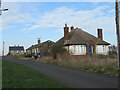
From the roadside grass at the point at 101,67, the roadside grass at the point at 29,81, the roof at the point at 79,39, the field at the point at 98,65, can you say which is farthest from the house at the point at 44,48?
the roadside grass at the point at 29,81

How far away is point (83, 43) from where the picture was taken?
65750 millimetres

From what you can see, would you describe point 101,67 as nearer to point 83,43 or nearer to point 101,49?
point 83,43

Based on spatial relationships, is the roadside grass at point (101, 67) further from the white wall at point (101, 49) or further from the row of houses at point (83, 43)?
the white wall at point (101, 49)

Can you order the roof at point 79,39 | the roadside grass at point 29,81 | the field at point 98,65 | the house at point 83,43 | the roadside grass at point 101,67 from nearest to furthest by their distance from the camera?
the roadside grass at point 29,81
the roadside grass at point 101,67
the field at point 98,65
the house at point 83,43
the roof at point 79,39

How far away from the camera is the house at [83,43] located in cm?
6519

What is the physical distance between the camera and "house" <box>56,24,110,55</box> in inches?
2566

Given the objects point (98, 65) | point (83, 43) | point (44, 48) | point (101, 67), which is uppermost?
point (83, 43)

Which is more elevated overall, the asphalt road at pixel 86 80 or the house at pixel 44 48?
the house at pixel 44 48

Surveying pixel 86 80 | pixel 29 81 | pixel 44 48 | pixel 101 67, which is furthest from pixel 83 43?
pixel 29 81

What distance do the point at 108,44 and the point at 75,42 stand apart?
27.8 ft

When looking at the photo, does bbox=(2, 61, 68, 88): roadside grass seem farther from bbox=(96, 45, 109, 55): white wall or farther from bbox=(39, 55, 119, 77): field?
bbox=(96, 45, 109, 55): white wall

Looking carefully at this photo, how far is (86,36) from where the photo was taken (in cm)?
6988

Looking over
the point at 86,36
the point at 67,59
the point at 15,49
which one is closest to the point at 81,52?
the point at 86,36

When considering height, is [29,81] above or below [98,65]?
below
